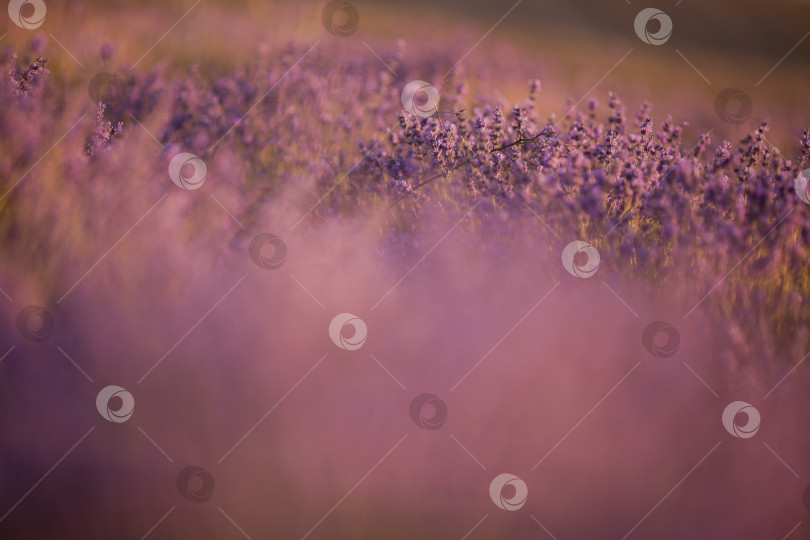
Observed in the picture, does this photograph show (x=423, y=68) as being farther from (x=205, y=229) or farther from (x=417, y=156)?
(x=205, y=229)

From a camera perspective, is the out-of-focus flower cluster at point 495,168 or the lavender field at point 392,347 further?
the out-of-focus flower cluster at point 495,168

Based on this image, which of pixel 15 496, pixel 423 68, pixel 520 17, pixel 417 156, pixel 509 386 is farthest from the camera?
pixel 520 17

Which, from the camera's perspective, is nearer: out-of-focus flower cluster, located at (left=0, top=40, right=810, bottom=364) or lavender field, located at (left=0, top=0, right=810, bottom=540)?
lavender field, located at (left=0, top=0, right=810, bottom=540)

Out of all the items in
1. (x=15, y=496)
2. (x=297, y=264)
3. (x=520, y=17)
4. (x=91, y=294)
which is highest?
(x=520, y=17)

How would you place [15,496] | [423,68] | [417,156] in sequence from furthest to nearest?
[423,68] < [417,156] < [15,496]

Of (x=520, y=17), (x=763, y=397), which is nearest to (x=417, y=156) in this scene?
(x=763, y=397)

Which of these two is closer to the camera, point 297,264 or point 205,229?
point 297,264

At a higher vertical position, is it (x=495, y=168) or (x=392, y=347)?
(x=495, y=168)

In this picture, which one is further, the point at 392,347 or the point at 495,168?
the point at 495,168
